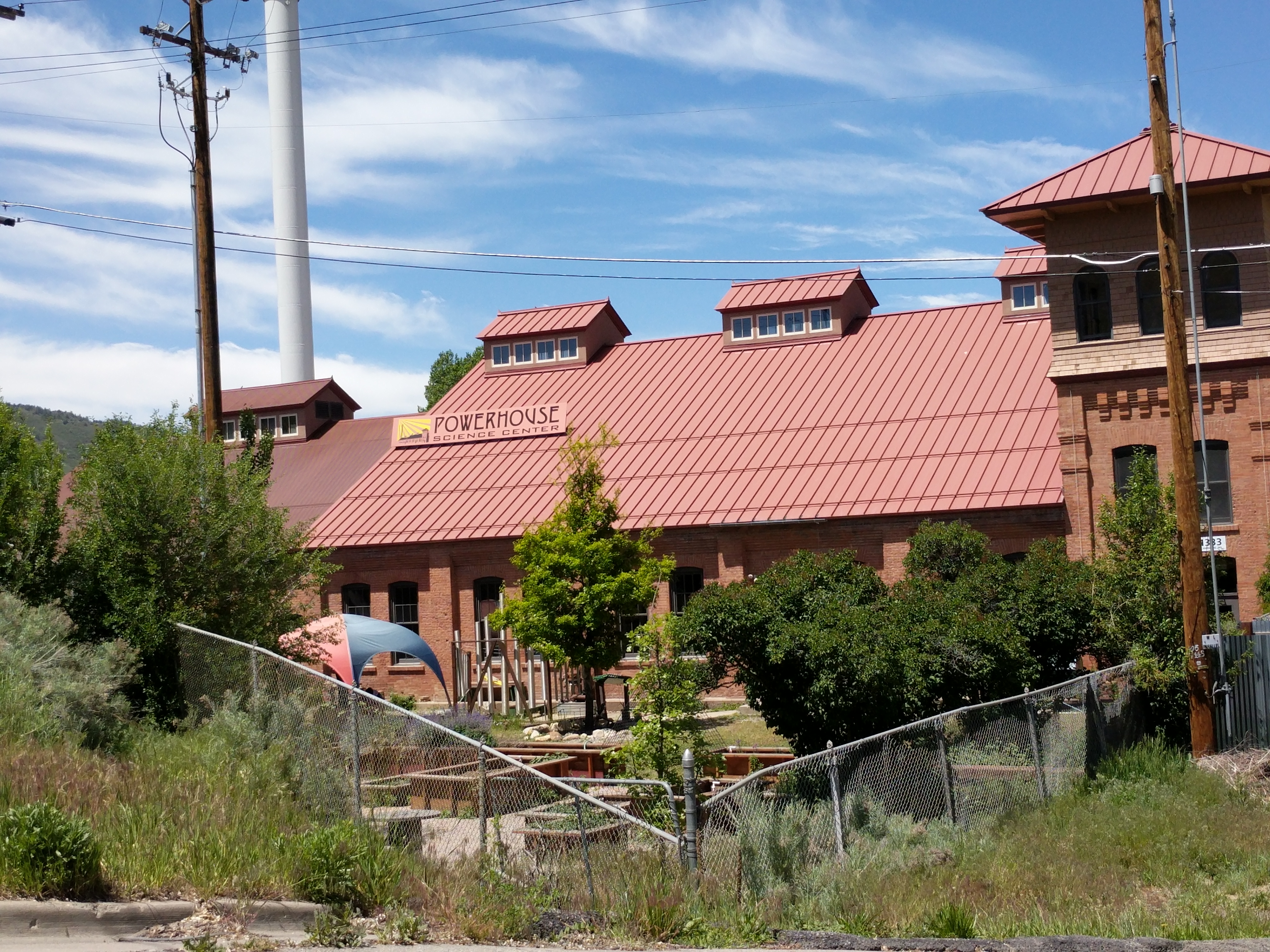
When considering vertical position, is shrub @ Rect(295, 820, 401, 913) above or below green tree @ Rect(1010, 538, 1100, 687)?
below

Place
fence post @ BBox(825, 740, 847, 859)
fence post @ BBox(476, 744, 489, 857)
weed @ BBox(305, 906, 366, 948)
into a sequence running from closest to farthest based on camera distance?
weed @ BBox(305, 906, 366, 948), fence post @ BBox(476, 744, 489, 857), fence post @ BBox(825, 740, 847, 859)

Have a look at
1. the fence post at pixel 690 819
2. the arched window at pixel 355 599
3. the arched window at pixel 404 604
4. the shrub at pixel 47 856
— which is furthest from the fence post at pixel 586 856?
the arched window at pixel 355 599

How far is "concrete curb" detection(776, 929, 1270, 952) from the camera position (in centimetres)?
895

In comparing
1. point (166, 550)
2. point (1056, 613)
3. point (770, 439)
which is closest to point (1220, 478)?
point (1056, 613)

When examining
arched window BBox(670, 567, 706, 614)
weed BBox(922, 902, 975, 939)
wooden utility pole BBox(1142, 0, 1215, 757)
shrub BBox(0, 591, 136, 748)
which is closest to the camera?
weed BBox(922, 902, 975, 939)

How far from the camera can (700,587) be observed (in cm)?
3269

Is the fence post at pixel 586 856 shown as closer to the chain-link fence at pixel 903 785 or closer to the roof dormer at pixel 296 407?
the chain-link fence at pixel 903 785

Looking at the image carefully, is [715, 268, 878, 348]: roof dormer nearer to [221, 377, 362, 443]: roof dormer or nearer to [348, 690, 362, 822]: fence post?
[221, 377, 362, 443]: roof dormer

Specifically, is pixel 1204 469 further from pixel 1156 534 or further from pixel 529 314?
pixel 529 314

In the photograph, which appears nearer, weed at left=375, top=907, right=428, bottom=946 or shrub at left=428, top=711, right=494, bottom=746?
weed at left=375, top=907, right=428, bottom=946

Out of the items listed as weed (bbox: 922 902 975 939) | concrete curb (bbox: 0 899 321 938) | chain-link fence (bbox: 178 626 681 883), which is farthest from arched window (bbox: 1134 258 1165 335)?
concrete curb (bbox: 0 899 321 938)

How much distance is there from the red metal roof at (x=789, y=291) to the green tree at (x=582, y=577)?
13105 mm

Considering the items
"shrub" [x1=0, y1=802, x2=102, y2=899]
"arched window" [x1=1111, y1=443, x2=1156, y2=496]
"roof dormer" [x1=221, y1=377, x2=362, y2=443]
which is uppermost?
"roof dormer" [x1=221, y1=377, x2=362, y2=443]

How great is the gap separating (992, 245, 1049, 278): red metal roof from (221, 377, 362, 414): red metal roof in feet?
84.5
